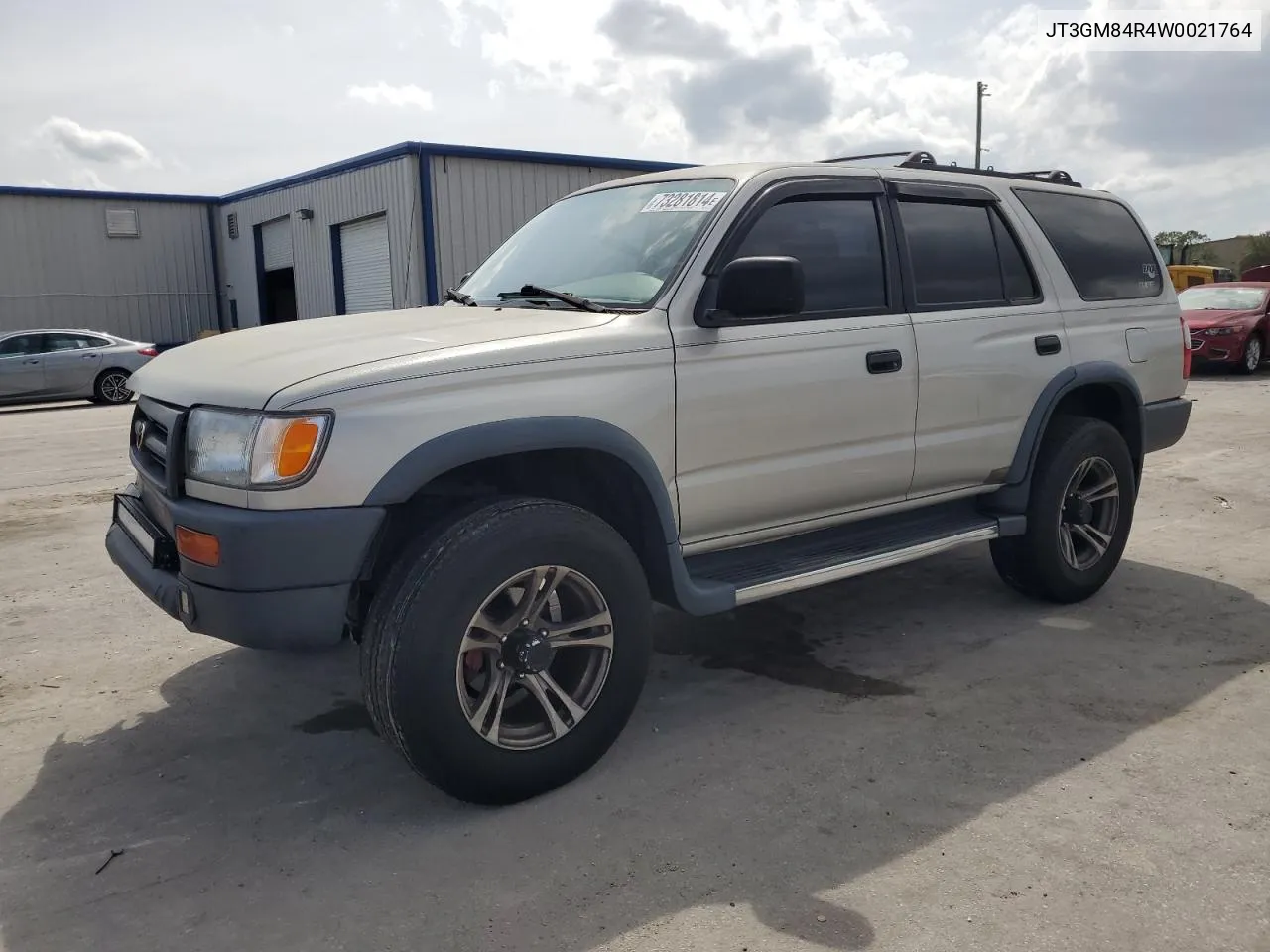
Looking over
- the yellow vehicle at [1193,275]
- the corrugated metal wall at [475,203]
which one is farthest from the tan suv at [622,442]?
the yellow vehicle at [1193,275]

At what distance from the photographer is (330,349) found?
3.19 meters

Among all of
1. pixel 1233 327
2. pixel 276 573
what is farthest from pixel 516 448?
pixel 1233 327

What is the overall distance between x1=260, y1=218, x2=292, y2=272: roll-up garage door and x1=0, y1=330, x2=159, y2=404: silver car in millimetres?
8763

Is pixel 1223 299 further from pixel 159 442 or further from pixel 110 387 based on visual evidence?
pixel 159 442

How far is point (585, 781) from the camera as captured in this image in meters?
3.29

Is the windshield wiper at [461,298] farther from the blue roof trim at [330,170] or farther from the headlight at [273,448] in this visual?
the blue roof trim at [330,170]

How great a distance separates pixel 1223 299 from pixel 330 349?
60.4 feet

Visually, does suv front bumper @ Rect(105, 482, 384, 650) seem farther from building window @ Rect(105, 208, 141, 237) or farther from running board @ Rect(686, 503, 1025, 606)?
building window @ Rect(105, 208, 141, 237)

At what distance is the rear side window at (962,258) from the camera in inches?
171

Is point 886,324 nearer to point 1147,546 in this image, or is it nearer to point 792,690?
point 792,690

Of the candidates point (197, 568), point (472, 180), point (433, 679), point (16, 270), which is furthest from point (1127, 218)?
point (16, 270)

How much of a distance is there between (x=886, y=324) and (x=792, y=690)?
4.81ft

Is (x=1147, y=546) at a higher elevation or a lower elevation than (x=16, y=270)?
lower

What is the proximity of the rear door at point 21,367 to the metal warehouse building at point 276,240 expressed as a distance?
6.40 meters
